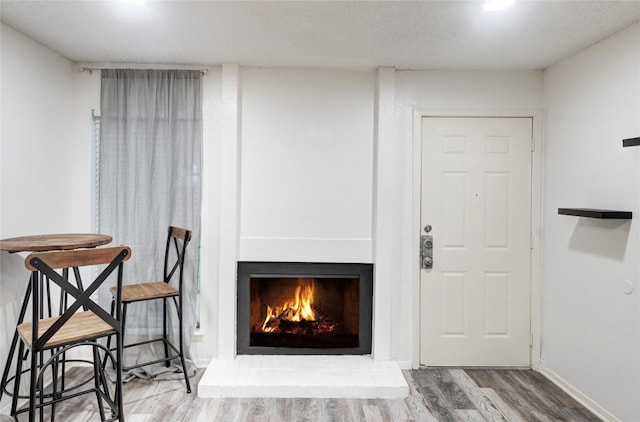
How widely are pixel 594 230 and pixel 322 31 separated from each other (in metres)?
2.16

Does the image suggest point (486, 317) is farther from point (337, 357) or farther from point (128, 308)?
point (128, 308)

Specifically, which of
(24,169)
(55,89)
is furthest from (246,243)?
(55,89)

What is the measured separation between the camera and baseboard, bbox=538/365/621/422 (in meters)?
2.53

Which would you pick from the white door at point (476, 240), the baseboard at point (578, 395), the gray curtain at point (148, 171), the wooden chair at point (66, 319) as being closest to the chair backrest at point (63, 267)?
the wooden chair at point (66, 319)

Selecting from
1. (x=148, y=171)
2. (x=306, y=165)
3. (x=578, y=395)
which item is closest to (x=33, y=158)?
(x=148, y=171)

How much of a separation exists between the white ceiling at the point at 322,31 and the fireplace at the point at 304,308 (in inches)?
63.5

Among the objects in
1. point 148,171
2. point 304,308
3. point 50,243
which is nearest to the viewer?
point 50,243

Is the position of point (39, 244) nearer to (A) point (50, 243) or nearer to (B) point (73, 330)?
(A) point (50, 243)

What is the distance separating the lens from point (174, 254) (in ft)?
10.3

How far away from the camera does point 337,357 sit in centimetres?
325

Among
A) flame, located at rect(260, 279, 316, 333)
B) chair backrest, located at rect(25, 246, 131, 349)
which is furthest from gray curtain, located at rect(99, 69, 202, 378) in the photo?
chair backrest, located at rect(25, 246, 131, 349)

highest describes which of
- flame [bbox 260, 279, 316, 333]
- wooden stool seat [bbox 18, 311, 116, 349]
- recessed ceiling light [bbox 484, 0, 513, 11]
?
recessed ceiling light [bbox 484, 0, 513, 11]

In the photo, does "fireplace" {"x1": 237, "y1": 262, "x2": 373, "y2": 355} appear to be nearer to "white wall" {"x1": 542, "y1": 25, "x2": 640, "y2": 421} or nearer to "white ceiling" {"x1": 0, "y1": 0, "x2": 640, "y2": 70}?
"white wall" {"x1": 542, "y1": 25, "x2": 640, "y2": 421}

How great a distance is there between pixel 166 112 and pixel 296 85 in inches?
40.5
